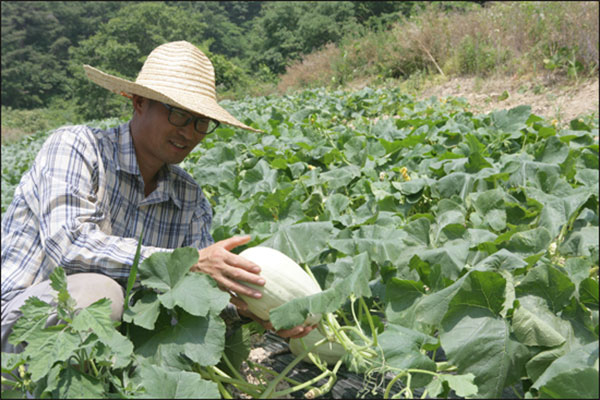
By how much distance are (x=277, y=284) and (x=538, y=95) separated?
576 centimetres

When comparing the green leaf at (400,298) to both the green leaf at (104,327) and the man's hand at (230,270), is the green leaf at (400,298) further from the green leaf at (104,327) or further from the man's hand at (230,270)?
the green leaf at (104,327)

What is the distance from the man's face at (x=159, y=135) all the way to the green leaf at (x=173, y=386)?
3.57 feet

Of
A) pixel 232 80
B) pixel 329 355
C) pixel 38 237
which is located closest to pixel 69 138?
pixel 38 237

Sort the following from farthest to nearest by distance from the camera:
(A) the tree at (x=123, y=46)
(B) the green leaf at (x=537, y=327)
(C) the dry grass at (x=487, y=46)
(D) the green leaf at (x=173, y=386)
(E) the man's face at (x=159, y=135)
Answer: (A) the tree at (x=123, y=46), (C) the dry grass at (x=487, y=46), (E) the man's face at (x=159, y=135), (B) the green leaf at (x=537, y=327), (D) the green leaf at (x=173, y=386)

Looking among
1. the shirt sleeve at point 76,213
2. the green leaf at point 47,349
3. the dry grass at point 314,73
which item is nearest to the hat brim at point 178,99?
the shirt sleeve at point 76,213

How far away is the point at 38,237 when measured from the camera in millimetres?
1891

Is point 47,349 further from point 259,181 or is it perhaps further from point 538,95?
point 538,95

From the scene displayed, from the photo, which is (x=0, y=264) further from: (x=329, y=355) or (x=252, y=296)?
(x=329, y=355)

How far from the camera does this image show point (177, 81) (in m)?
2.08

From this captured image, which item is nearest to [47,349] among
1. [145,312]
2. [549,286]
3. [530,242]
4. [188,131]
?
[145,312]

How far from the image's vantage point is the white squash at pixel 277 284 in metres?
1.56

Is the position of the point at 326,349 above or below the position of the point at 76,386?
below

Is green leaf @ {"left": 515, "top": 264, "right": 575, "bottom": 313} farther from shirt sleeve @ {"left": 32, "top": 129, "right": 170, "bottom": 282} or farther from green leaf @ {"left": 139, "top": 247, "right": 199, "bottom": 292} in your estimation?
shirt sleeve @ {"left": 32, "top": 129, "right": 170, "bottom": 282}

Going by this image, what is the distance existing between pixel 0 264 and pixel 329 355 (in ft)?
4.08
